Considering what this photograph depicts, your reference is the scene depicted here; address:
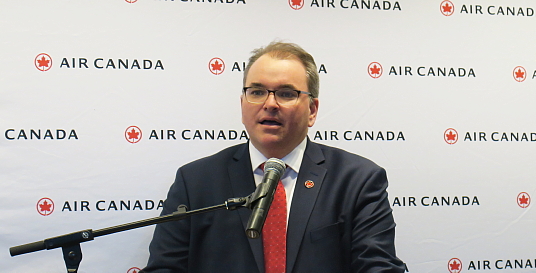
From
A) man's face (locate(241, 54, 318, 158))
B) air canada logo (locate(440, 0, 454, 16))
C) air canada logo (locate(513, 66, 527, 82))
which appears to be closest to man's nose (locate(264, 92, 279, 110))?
man's face (locate(241, 54, 318, 158))

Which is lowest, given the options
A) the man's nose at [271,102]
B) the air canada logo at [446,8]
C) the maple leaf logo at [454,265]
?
the maple leaf logo at [454,265]

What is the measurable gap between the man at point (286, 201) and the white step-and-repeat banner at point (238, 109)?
0.40 meters

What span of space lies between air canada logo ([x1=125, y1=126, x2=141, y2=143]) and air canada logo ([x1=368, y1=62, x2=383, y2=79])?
4.02 feet

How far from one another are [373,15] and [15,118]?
1.86 meters

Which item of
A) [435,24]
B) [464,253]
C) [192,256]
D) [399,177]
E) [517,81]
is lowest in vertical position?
[464,253]

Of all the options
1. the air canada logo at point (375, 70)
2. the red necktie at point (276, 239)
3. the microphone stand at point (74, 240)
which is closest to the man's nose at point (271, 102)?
the red necktie at point (276, 239)

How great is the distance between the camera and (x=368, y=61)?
242 cm

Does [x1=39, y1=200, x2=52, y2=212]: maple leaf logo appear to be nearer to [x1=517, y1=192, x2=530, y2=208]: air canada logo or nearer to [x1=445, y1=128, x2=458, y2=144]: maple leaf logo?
[x1=445, y1=128, x2=458, y2=144]: maple leaf logo

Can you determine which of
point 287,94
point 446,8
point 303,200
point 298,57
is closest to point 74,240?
point 303,200

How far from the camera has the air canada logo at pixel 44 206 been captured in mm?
2170

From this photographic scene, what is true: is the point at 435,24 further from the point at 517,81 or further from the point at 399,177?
the point at 399,177

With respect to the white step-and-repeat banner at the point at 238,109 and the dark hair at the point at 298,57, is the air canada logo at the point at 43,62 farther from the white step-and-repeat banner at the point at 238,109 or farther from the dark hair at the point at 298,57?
the dark hair at the point at 298,57

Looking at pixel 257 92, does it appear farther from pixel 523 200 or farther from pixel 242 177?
pixel 523 200

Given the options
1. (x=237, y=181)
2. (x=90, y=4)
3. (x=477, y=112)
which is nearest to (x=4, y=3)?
(x=90, y=4)
